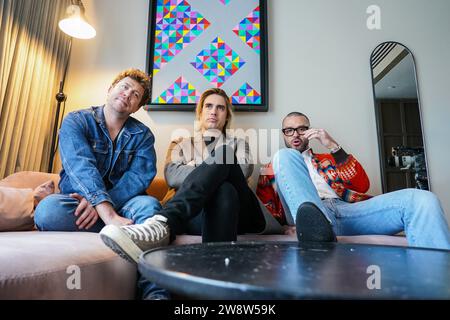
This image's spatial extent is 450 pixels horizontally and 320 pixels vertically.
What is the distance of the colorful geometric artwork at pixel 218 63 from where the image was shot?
218 cm

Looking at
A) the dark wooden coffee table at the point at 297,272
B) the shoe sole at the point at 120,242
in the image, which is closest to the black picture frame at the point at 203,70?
the shoe sole at the point at 120,242

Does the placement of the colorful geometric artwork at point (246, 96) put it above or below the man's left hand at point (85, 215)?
above

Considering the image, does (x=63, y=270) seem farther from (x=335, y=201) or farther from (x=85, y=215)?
(x=335, y=201)

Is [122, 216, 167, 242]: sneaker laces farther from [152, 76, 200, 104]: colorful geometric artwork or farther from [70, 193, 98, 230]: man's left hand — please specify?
[152, 76, 200, 104]: colorful geometric artwork

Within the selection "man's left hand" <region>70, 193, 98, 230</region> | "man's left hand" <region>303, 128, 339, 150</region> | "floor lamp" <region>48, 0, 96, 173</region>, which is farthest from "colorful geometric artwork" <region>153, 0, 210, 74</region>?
"man's left hand" <region>70, 193, 98, 230</region>

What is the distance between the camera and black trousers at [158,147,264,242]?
3.46 ft

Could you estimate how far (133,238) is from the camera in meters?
0.83

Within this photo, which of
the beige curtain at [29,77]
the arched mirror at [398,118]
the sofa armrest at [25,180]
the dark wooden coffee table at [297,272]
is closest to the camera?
the dark wooden coffee table at [297,272]

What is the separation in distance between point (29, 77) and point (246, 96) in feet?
4.44

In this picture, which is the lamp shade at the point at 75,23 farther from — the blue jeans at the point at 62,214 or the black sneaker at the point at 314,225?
the black sneaker at the point at 314,225

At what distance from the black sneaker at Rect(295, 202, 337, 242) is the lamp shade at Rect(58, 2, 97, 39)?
5.81 feet

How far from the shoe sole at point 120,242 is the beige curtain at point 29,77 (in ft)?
4.12

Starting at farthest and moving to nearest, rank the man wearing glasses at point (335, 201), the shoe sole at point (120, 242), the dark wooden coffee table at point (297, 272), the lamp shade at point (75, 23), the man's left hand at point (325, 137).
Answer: the lamp shade at point (75, 23) → the man's left hand at point (325, 137) → the man wearing glasses at point (335, 201) → the shoe sole at point (120, 242) → the dark wooden coffee table at point (297, 272)

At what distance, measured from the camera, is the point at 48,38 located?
2.06 metres
